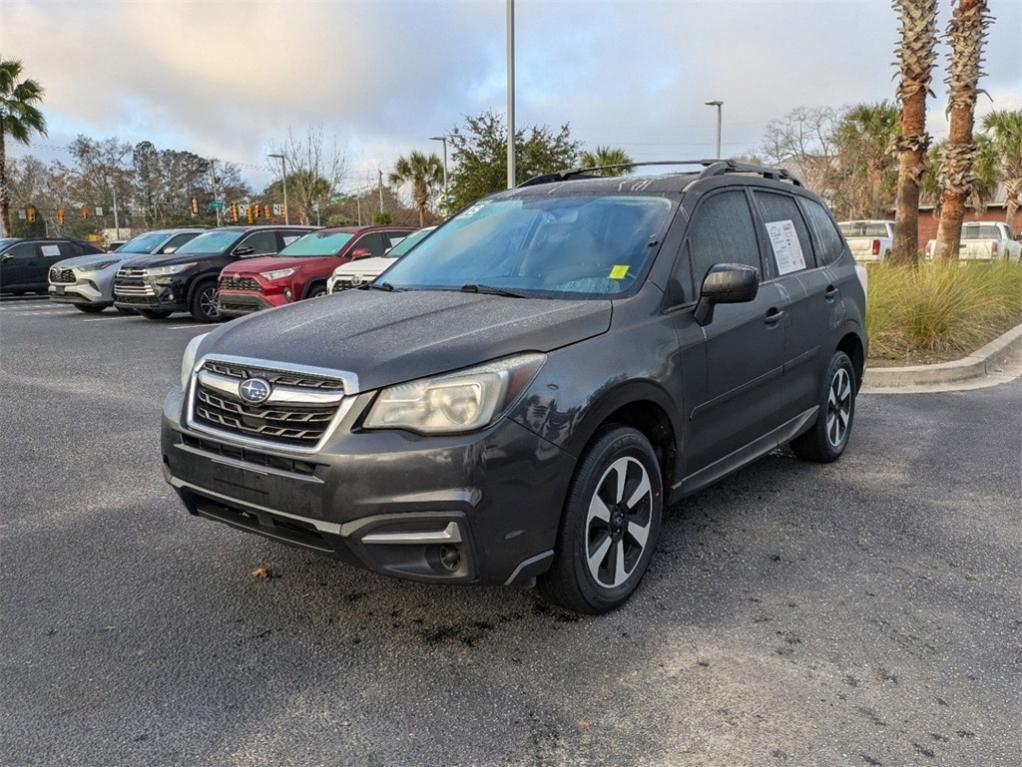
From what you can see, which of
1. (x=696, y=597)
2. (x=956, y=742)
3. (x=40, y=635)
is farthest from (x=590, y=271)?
(x=40, y=635)

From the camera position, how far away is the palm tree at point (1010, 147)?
108 ft

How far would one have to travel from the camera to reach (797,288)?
181 inches

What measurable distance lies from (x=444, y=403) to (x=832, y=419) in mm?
3364

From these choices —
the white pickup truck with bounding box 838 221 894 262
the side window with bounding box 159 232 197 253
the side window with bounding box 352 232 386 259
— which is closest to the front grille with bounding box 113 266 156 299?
the side window with bounding box 159 232 197 253

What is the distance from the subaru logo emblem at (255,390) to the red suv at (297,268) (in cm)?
840

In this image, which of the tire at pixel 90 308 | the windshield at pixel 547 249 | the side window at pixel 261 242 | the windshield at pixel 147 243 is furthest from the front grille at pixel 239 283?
the windshield at pixel 547 249

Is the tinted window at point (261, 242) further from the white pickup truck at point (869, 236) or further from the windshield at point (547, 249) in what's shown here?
the white pickup truck at point (869, 236)

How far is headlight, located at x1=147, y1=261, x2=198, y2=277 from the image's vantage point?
13391 millimetres

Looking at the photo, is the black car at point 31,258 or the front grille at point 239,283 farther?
the black car at point 31,258

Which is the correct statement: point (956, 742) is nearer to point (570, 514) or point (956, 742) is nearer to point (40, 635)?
point (570, 514)

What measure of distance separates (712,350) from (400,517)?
5.78 ft

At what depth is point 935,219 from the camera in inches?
1502

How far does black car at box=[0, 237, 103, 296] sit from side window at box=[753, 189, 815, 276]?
20.4 metres

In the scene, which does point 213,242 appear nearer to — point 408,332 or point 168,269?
point 168,269
